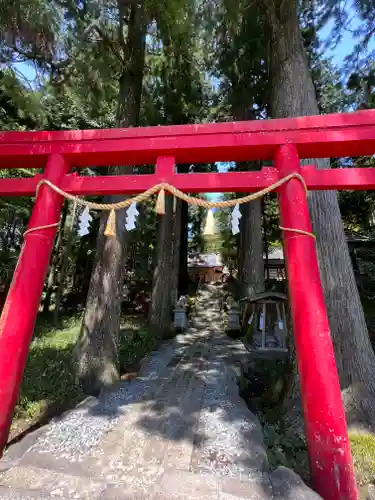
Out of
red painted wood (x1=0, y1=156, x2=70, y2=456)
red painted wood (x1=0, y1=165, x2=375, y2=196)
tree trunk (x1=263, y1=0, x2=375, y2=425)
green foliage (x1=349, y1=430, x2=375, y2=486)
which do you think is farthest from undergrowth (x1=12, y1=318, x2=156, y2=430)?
tree trunk (x1=263, y1=0, x2=375, y2=425)

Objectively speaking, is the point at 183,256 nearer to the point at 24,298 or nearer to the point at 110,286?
the point at 110,286

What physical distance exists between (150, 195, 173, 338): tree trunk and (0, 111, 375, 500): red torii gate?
6629 mm

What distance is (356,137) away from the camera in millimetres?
2672

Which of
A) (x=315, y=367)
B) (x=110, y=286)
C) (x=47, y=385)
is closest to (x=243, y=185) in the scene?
(x=315, y=367)

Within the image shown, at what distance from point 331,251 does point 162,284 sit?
22.5 feet

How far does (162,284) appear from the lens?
9664 mm

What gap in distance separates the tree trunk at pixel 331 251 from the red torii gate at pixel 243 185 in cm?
88

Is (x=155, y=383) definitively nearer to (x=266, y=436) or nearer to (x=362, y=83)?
(x=266, y=436)

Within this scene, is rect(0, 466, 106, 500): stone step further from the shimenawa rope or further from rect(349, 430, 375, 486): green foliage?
rect(349, 430, 375, 486): green foliage

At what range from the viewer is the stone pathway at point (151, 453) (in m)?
1.92

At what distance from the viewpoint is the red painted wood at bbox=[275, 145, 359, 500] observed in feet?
6.30

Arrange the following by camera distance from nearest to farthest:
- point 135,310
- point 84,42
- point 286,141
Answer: point 286,141 < point 84,42 < point 135,310

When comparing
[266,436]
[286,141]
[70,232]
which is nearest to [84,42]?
[286,141]

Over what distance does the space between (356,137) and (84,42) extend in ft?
18.6
